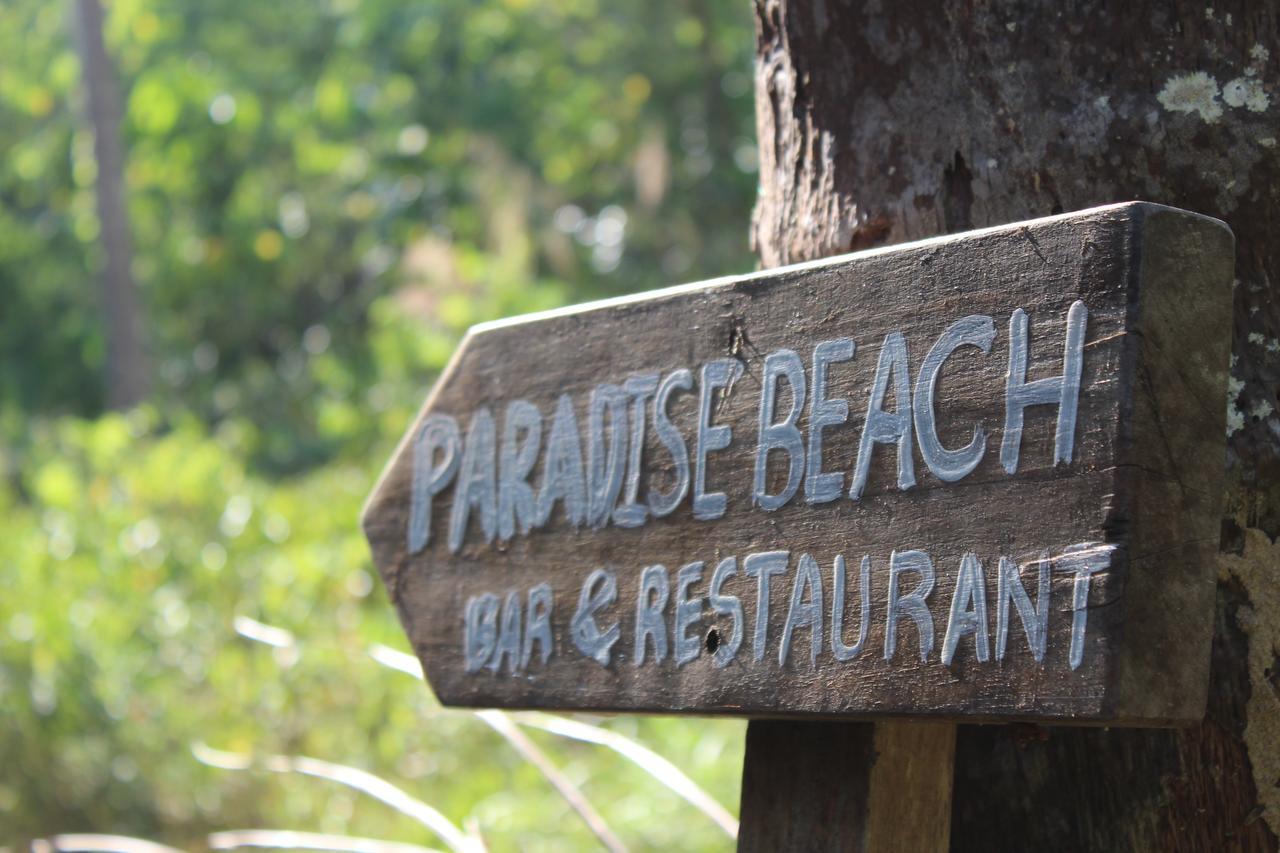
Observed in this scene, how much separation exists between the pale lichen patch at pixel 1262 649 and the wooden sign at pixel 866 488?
19 cm

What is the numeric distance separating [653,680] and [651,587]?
0.07 meters

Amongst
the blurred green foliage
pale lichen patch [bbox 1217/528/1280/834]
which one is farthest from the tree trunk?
the blurred green foliage

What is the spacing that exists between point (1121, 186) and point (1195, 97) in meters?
0.09

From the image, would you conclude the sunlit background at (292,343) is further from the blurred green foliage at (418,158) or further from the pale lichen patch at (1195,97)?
the pale lichen patch at (1195,97)

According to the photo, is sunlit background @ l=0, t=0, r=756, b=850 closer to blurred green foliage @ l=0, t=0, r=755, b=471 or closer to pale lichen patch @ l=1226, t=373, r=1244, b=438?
blurred green foliage @ l=0, t=0, r=755, b=471

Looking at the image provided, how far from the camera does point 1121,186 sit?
3.40ft

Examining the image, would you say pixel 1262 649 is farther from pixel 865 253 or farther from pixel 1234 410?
pixel 865 253

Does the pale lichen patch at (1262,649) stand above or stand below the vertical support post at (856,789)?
above

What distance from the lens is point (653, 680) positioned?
1.04 m

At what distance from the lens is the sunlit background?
3.31 m

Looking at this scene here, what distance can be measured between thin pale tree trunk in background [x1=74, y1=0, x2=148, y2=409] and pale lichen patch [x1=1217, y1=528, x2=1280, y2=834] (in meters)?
8.07

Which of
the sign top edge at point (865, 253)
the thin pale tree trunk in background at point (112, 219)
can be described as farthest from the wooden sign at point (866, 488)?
the thin pale tree trunk in background at point (112, 219)

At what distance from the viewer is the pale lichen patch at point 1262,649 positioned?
100cm

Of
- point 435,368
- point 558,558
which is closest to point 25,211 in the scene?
point 435,368
